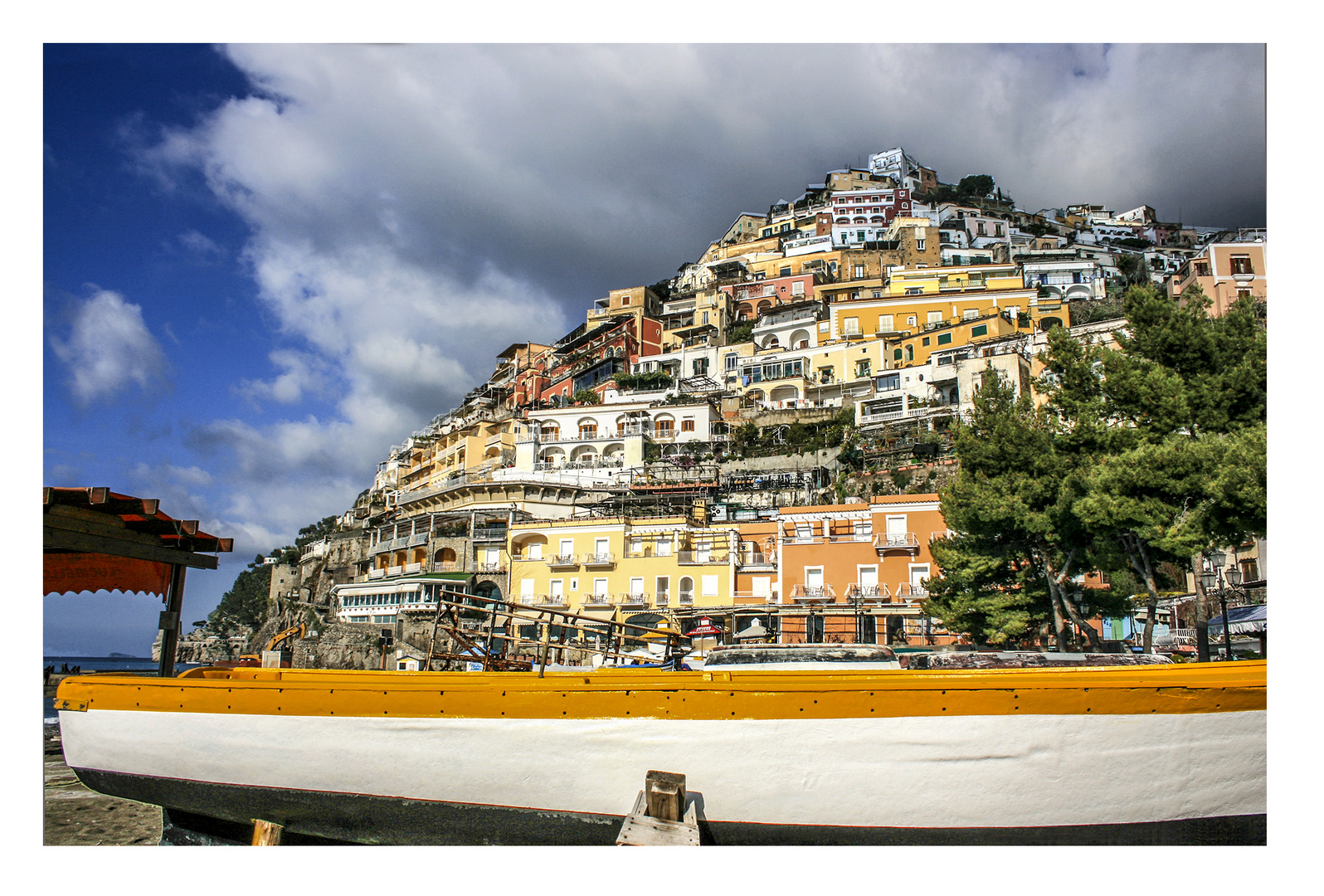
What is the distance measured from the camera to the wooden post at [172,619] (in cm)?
769

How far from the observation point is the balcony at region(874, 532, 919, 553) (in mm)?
22062

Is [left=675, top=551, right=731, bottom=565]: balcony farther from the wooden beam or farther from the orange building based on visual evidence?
the wooden beam

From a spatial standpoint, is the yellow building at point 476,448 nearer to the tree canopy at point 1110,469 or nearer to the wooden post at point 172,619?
the tree canopy at point 1110,469

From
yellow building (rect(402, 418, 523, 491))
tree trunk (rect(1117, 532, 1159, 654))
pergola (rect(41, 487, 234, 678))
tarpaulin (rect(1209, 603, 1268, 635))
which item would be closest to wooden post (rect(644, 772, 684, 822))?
pergola (rect(41, 487, 234, 678))

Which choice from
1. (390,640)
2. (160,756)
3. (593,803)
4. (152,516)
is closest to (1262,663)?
(593,803)

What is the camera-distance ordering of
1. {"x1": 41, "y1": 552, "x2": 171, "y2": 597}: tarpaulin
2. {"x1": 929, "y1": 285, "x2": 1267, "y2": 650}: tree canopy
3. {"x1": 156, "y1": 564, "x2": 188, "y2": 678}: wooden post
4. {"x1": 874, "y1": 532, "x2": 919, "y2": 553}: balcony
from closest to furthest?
1. {"x1": 929, "y1": 285, "x2": 1267, "y2": 650}: tree canopy
2. {"x1": 41, "y1": 552, "x2": 171, "y2": 597}: tarpaulin
3. {"x1": 156, "y1": 564, "x2": 188, "y2": 678}: wooden post
4. {"x1": 874, "y1": 532, "x2": 919, "y2": 553}: balcony

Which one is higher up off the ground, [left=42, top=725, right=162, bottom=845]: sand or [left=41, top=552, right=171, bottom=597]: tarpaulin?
[left=41, top=552, right=171, bottom=597]: tarpaulin

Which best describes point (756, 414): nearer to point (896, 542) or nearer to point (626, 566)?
point (626, 566)

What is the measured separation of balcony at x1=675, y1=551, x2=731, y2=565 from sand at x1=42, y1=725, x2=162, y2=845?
16327mm

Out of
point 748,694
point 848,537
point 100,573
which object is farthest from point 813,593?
point 100,573

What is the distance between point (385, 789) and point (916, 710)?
150 inches

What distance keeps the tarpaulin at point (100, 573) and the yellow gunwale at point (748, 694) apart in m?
2.17

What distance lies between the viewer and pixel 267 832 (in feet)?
19.8

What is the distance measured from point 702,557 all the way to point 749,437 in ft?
49.3
